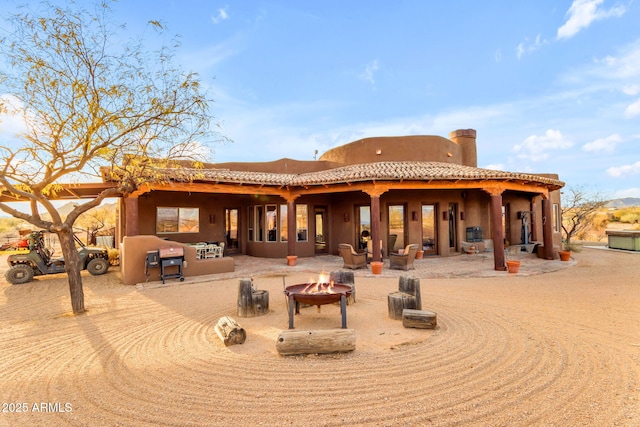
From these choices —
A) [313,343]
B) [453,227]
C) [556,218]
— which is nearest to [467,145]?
[453,227]

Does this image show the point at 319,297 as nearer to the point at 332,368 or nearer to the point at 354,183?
the point at 332,368

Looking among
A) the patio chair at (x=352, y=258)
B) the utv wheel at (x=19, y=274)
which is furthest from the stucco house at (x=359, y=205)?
the utv wheel at (x=19, y=274)

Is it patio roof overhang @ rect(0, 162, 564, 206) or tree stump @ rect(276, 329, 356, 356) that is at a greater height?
patio roof overhang @ rect(0, 162, 564, 206)

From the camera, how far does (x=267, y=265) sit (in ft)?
36.3

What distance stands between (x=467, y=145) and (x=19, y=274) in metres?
18.7

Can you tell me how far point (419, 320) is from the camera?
177 inches

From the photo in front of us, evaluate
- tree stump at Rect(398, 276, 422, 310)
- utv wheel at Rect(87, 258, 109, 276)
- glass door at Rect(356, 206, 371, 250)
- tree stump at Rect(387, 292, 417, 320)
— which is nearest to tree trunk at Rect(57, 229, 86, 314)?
utv wheel at Rect(87, 258, 109, 276)

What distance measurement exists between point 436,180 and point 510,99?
502 centimetres

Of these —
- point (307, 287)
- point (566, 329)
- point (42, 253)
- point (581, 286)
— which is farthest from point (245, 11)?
point (581, 286)

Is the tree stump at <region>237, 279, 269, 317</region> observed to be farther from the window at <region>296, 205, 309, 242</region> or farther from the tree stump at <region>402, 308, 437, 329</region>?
the window at <region>296, 205, 309, 242</region>

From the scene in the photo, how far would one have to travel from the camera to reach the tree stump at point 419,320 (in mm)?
4465

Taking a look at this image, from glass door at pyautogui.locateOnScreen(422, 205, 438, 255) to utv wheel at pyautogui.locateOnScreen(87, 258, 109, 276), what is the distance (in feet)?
38.6

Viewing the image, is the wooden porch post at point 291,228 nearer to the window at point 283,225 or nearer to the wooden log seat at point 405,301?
the window at point 283,225

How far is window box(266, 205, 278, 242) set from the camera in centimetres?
1312
